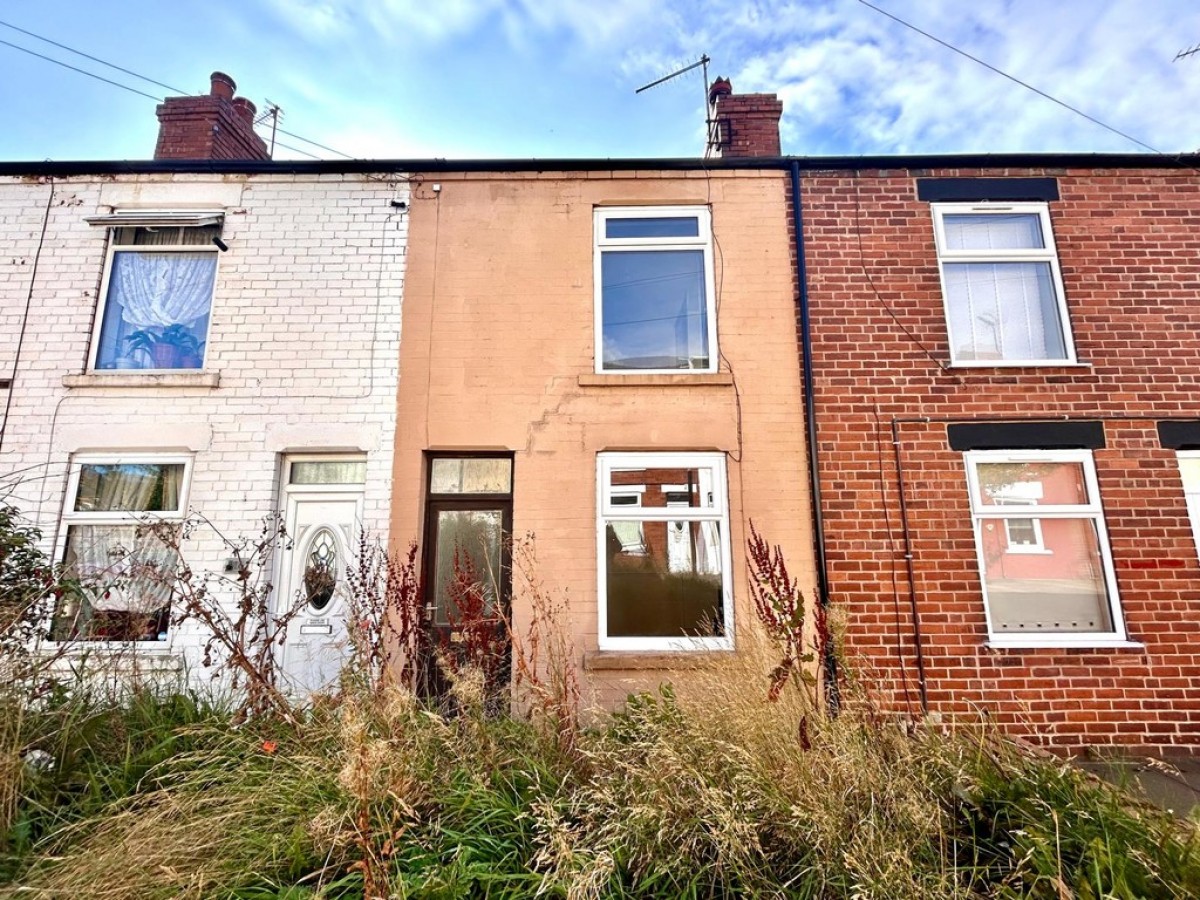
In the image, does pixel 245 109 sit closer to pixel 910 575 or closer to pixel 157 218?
pixel 157 218

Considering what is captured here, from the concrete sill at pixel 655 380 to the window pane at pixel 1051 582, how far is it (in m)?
2.68

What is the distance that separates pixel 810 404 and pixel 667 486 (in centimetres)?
152

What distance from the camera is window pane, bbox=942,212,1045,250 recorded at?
598 cm

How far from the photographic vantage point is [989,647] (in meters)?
5.11

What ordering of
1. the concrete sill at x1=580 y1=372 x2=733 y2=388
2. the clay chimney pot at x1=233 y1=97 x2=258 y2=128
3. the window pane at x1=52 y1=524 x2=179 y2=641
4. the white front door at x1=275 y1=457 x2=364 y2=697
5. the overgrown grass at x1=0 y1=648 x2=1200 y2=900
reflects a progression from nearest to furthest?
the overgrown grass at x1=0 y1=648 x2=1200 y2=900, the window pane at x1=52 y1=524 x2=179 y2=641, the white front door at x1=275 y1=457 x2=364 y2=697, the concrete sill at x1=580 y1=372 x2=733 y2=388, the clay chimney pot at x1=233 y1=97 x2=258 y2=128

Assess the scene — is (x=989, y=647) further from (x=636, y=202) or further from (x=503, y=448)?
(x=636, y=202)

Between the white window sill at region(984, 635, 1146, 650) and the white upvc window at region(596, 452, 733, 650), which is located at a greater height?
the white upvc window at region(596, 452, 733, 650)

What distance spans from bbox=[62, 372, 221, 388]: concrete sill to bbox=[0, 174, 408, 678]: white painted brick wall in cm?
5

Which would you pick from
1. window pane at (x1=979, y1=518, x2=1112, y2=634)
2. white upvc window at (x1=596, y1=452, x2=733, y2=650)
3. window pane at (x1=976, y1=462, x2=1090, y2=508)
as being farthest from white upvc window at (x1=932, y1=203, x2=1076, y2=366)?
white upvc window at (x1=596, y1=452, x2=733, y2=650)

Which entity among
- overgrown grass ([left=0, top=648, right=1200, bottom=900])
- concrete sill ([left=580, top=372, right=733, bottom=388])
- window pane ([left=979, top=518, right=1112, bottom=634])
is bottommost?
overgrown grass ([left=0, top=648, right=1200, bottom=900])

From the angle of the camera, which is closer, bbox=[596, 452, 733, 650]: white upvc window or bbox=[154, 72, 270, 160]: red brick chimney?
bbox=[596, 452, 733, 650]: white upvc window

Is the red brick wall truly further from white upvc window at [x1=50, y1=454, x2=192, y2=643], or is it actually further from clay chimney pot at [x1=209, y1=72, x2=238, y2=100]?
clay chimney pot at [x1=209, y1=72, x2=238, y2=100]

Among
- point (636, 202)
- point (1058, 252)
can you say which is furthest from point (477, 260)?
point (1058, 252)

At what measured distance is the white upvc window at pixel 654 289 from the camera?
5.92m
